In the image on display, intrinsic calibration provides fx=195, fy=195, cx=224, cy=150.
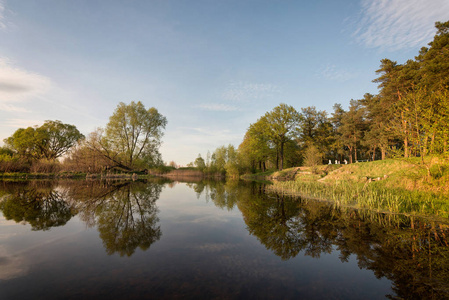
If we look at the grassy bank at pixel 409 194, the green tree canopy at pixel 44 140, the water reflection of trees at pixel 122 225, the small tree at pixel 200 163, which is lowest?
the water reflection of trees at pixel 122 225

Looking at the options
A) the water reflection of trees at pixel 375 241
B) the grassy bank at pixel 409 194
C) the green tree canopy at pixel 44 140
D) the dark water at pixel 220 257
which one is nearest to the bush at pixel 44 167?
the green tree canopy at pixel 44 140

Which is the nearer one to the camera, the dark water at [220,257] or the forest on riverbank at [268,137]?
the dark water at [220,257]

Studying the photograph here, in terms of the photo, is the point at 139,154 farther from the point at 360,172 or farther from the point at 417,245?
the point at 417,245

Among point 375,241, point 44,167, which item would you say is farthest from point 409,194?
point 44,167

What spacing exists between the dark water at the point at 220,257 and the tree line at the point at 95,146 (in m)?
29.8

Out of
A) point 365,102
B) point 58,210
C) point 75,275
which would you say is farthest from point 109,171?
point 365,102

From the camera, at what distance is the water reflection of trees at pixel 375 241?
12.9ft

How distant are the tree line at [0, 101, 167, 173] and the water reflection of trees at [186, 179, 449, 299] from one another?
35.4m

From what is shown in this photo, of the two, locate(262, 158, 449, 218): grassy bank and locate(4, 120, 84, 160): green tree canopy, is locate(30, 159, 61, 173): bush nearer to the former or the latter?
locate(4, 120, 84, 160): green tree canopy

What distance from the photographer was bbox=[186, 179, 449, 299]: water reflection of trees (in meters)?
3.92

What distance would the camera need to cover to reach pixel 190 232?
7.02 meters

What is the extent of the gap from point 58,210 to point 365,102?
58.6m

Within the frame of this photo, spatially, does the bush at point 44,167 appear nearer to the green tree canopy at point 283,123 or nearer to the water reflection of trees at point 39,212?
the water reflection of trees at point 39,212

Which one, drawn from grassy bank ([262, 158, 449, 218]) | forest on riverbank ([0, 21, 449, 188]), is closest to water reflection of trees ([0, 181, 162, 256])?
grassy bank ([262, 158, 449, 218])
